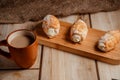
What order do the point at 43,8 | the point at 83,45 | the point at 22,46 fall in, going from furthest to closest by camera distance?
1. the point at 43,8
2. the point at 83,45
3. the point at 22,46

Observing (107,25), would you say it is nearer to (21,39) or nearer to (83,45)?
(83,45)

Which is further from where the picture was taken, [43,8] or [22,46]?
[43,8]

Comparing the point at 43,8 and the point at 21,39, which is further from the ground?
the point at 43,8

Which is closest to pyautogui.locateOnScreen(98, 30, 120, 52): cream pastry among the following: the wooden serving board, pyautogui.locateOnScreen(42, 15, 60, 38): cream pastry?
the wooden serving board

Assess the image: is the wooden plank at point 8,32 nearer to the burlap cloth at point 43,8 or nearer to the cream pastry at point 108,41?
the burlap cloth at point 43,8

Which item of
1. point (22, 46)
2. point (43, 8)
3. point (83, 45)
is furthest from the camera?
point (43, 8)

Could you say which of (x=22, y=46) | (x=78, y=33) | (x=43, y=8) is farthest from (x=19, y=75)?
(x=43, y=8)

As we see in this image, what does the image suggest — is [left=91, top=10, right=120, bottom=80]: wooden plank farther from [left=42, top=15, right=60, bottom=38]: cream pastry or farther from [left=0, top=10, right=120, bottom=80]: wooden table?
[left=42, top=15, right=60, bottom=38]: cream pastry
